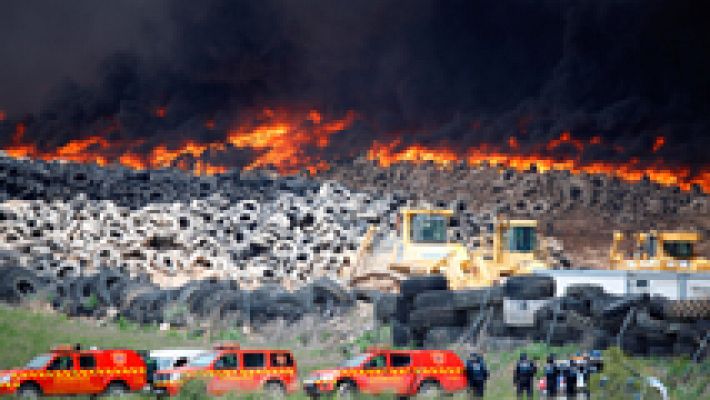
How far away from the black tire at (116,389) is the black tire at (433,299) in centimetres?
880

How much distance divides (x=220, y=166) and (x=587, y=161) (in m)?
32.8

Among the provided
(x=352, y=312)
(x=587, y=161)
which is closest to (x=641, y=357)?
(x=352, y=312)

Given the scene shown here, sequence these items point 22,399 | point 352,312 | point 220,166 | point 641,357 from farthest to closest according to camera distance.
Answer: point 220,166 < point 352,312 < point 641,357 < point 22,399

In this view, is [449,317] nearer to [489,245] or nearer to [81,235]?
[81,235]

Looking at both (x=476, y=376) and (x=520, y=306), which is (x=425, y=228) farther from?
(x=476, y=376)

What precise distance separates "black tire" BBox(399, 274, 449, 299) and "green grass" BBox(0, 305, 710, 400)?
1391mm

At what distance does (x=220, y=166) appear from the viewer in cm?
8319

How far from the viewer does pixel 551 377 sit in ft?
50.2

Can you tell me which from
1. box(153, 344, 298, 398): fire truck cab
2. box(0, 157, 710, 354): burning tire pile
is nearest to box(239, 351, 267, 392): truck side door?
box(153, 344, 298, 398): fire truck cab

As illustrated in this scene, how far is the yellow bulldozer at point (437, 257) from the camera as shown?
97.9 ft

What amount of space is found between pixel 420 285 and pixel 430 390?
25.5 ft

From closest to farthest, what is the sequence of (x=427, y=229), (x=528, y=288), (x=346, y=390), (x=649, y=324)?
(x=346, y=390), (x=649, y=324), (x=528, y=288), (x=427, y=229)

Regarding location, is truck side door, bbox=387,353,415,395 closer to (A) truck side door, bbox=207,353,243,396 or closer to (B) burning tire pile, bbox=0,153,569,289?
(A) truck side door, bbox=207,353,243,396

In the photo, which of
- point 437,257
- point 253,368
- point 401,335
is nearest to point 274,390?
point 253,368
